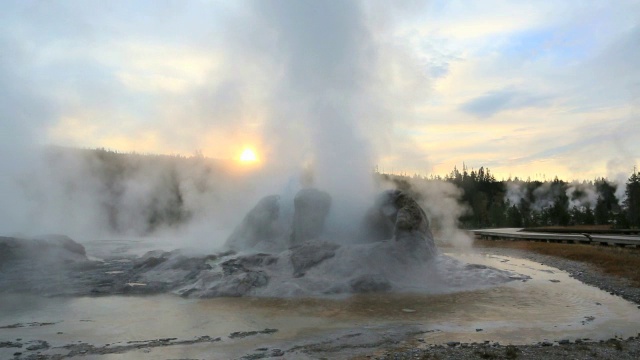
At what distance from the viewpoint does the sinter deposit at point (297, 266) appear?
18953mm

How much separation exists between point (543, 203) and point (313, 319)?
333 feet

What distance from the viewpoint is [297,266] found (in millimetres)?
20344

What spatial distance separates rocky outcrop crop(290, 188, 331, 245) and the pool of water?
21.1ft

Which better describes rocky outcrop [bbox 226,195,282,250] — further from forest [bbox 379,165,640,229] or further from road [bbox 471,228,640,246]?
forest [bbox 379,165,640,229]

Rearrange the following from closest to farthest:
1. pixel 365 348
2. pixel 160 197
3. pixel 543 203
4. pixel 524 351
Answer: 1. pixel 524 351
2. pixel 365 348
3. pixel 160 197
4. pixel 543 203

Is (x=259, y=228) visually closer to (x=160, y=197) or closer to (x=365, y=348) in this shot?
(x=365, y=348)

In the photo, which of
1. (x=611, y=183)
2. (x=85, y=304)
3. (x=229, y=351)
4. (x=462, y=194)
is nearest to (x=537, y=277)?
(x=229, y=351)

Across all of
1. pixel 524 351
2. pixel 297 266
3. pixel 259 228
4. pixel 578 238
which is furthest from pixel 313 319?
pixel 578 238

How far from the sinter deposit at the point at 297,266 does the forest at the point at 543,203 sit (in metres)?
39.3

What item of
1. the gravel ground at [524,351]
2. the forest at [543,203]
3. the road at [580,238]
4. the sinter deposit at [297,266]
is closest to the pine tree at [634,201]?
the forest at [543,203]

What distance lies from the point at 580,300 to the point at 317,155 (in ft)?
48.2

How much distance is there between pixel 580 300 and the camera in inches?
683

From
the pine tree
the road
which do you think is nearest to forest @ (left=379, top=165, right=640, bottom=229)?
the pine tree

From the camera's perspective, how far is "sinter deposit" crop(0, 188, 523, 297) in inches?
746
